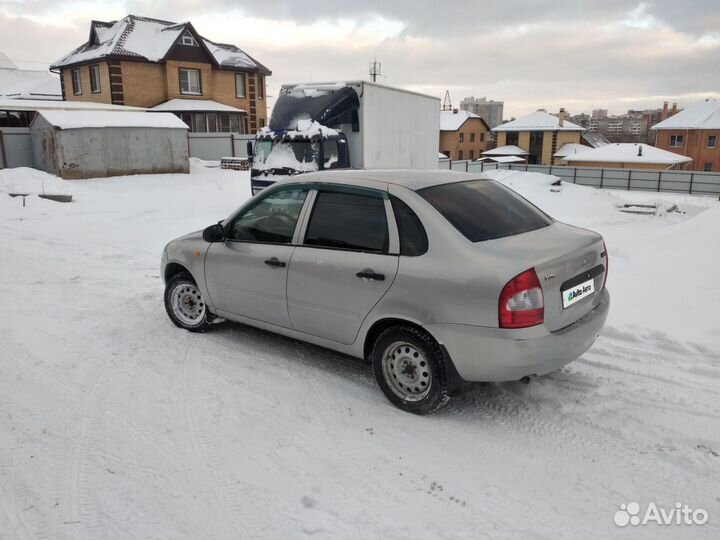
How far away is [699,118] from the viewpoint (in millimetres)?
54000

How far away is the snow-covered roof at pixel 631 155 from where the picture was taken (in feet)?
159

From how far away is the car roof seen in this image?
4164 millimetres

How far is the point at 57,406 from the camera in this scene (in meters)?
3.99

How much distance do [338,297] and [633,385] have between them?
7.97 feet

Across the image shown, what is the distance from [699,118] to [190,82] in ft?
160

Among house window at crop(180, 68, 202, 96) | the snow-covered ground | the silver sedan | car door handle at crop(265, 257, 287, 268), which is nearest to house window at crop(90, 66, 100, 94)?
house window at crop(180, 68, 202, 96)

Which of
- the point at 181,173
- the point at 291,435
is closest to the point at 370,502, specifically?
the point at 291,435

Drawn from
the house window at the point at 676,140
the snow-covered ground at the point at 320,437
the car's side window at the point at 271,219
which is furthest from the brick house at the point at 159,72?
the house window at the point at 676,140

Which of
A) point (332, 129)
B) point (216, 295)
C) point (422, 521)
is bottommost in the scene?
point (422, 521)

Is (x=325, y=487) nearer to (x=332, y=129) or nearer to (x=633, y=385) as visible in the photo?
(x=633, y=385)

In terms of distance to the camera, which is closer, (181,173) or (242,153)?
(181,173)

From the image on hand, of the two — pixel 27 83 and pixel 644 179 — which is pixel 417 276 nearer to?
pixel 644 179

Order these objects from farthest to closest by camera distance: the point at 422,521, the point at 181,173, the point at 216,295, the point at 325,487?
the point at 181,173 → the point at 216,295 → the point at 325,487 → the point at 422,521

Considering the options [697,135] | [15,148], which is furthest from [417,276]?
[697,135]
